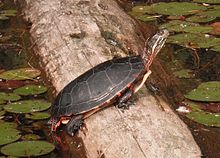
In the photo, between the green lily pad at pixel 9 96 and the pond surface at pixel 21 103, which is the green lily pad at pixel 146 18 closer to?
the pond surface at pixel 21 103

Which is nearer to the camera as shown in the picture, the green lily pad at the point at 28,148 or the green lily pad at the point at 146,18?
the green lily pad at the point at 28,148

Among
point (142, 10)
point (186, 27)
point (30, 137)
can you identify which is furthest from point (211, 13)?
point (30, 137)

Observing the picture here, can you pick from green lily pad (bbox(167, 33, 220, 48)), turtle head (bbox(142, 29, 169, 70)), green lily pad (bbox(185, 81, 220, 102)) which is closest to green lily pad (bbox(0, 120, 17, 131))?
turtle head (bbox(142, 29, 169, 70))

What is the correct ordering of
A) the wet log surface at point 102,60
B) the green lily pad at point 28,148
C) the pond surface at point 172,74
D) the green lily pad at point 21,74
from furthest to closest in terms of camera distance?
1. the green lily pad at point 21,74
2. the pond surface at point 172,74
3. the green lily pad at point 28,148
4. the wet log surface at point 102,60

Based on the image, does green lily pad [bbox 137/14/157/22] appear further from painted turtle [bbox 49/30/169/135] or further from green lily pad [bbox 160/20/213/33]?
painted turtle [bbox 49/30/169/135]

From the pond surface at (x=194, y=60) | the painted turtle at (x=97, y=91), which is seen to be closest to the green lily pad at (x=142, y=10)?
the pond surface at (x=194, y=60)

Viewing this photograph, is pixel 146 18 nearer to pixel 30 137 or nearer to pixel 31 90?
pixel 31 90

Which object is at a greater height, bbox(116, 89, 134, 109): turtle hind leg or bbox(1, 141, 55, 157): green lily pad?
bbox(116, 89, 134, 109): turtle hind leg
